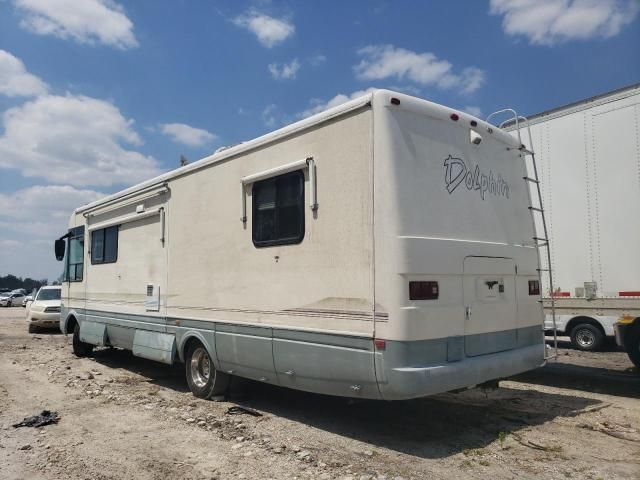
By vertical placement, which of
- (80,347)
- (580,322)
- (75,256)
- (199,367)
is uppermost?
(75,256)

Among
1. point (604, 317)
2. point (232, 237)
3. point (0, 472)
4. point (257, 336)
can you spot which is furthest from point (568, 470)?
point (604, 317)

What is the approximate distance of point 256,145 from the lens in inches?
245

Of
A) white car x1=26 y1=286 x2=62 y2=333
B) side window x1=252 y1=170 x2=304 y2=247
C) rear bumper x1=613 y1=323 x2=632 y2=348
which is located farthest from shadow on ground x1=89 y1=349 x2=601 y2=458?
white car x1=26 y1=286 x2=62 y2=333

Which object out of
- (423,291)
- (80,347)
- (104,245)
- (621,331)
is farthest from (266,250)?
(80,347)

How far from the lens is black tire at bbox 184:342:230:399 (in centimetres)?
677

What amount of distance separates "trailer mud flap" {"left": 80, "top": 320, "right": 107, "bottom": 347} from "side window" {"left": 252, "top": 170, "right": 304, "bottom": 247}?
16.2ft

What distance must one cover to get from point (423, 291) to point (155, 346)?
15.3 feet

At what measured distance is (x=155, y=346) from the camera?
7863 mm

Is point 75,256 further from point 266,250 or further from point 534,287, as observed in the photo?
point 534,287

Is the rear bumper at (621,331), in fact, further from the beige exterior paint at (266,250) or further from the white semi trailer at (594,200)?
the beige exterior paint at (266,250)

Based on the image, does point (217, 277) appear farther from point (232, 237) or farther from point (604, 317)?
point (604, 317)

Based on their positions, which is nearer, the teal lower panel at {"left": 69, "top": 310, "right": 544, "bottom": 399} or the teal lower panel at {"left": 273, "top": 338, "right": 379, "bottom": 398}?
the teal lower panel at {"left": 69, "top": 310, "right": 544, "bottom": 399}

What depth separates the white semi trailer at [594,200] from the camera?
324 inches

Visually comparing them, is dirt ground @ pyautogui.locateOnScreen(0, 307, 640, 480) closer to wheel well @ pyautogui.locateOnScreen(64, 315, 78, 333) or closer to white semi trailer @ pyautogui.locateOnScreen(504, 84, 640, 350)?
white semi trailer @ pyautogui.locateOnScreen(504, 84, 640, 350)
